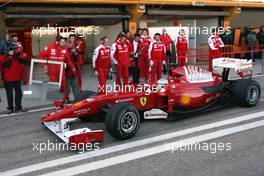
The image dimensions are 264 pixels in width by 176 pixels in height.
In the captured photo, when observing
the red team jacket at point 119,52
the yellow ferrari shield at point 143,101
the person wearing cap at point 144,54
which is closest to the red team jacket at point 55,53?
the red team jacket at point 119,52

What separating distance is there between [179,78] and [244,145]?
214 centimetres

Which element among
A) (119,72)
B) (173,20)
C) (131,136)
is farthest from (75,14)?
(131,136)

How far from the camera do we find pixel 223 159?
509 centimetres

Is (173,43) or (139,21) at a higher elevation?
(139,21)

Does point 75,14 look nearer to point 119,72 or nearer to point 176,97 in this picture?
point 119,72

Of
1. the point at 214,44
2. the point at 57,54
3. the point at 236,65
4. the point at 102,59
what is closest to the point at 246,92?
the point at 236,65

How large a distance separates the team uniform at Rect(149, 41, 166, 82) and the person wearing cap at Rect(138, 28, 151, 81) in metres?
0.70

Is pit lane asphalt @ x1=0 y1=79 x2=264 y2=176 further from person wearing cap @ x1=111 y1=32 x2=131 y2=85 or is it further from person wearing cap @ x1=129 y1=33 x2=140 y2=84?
person wearing cap @ x1=129 y1=33 x2=140 y2=84

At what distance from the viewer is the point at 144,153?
540cm

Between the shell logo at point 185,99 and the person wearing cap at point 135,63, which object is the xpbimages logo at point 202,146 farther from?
the person wearing cap at point 135,63

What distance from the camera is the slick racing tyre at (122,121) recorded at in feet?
18.9

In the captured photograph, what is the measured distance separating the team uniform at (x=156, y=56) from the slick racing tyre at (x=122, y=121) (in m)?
5.26

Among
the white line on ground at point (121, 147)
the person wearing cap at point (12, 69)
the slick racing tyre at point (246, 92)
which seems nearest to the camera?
the white line on ground at point (121, 147)

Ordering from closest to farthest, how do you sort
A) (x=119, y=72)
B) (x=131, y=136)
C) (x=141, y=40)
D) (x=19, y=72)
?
(x=131, y=136) < (x=19, y=72) < (x=119, y=72) < (x=141, y=40)
